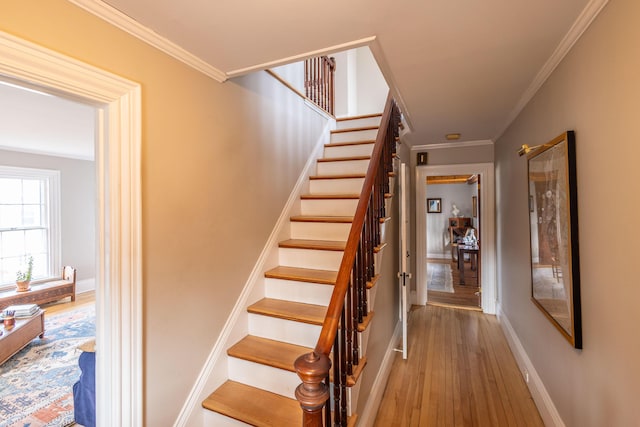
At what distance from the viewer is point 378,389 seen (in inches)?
85.3

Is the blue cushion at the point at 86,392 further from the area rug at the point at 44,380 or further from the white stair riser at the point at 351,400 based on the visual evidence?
the white stair riser at the point at 351,400

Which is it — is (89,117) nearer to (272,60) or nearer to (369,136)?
(272,60)

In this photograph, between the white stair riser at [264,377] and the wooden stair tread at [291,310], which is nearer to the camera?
the white stair riser at [264,377]

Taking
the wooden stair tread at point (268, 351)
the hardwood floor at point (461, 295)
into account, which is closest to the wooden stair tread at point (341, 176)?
the wooden stair tread at point (268, 351)

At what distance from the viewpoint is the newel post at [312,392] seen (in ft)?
3.20

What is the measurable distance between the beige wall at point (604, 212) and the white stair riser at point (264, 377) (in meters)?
1.46

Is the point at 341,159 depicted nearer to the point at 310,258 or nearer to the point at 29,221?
the point at 310,258

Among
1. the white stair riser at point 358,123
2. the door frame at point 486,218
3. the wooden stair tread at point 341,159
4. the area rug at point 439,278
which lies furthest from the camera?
the area rug at point 439,278

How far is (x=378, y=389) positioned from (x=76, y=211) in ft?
18.6

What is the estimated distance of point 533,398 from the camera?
85.0 inches

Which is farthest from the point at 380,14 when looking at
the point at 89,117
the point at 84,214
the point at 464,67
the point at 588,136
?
the point at 84,214

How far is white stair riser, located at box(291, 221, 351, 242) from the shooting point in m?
2.48

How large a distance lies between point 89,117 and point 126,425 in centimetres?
287

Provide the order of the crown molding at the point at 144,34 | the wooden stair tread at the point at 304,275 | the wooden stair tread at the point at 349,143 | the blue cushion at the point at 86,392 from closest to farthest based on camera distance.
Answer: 1. the crown molding at the point at 144,34
2. the blue cushion at the point at 86,392
3. the wooden stair tread at the point at 304,275
4. the wooden stair tread at the point at 349,143
